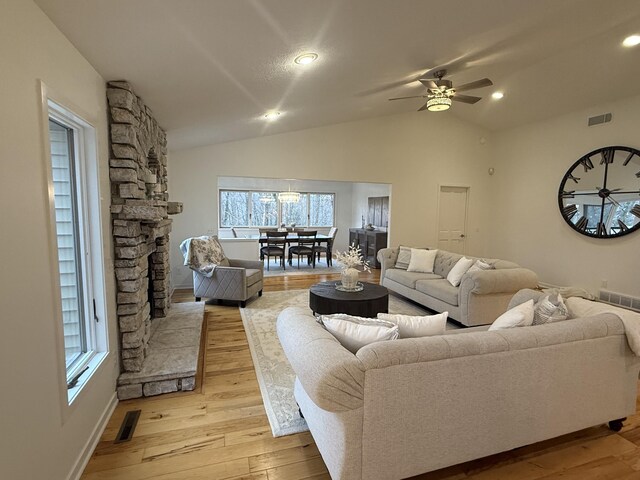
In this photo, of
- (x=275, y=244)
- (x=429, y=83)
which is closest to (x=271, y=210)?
(x=275, y=244)

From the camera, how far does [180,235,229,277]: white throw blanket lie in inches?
177

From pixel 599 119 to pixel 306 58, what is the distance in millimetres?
5101

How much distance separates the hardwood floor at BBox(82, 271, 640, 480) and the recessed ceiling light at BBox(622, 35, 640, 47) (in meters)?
3.87

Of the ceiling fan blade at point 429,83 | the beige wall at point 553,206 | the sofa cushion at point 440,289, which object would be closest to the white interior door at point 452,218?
the beige wall at point 553,206

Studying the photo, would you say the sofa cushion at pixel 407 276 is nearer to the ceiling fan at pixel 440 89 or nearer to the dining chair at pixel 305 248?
the ceiling fan at pixel 440 89

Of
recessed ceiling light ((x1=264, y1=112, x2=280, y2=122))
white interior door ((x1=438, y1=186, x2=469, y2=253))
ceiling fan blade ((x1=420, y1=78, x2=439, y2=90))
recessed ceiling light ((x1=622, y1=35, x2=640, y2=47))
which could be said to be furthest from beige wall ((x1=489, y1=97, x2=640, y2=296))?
recessed ceiling light ((x1=264, y1=112, x2=280, y2=122))

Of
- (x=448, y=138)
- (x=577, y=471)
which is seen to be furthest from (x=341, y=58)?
(x=448, y=138)

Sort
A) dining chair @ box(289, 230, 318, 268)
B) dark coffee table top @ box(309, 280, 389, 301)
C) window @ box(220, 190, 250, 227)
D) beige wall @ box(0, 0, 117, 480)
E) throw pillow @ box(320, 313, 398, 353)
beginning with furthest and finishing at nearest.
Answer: window @ box(220, 190, 250, 227), dining chair @ box(289, 230, 318, 268), dark coffee table top @ box(309, 280, 389, 301), throw pillow @ box(320, 313, 398, 353), beige wall @ box(0, 0, 117, 480)

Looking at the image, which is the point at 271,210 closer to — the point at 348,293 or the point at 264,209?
the point at 264,209

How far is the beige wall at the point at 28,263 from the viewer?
1206mm

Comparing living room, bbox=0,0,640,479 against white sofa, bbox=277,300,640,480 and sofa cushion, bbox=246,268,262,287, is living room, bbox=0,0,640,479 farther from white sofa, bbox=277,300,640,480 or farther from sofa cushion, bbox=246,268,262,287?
sofa cushion, bbox=246,268,262,287

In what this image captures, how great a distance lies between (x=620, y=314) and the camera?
1.95 metres

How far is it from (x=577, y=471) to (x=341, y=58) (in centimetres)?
318

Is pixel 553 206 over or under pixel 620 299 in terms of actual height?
over
